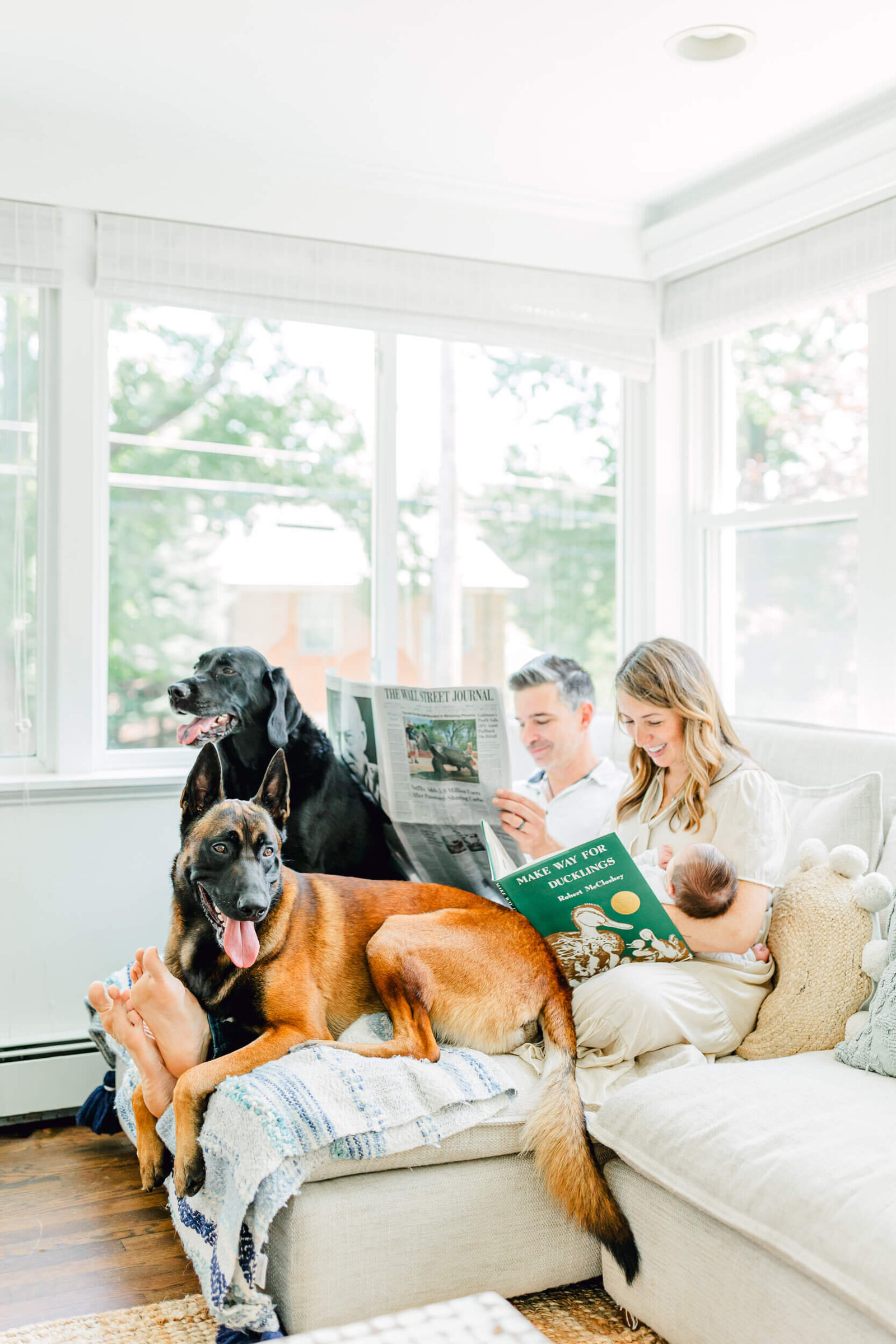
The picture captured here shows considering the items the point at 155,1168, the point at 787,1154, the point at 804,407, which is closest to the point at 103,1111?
the point at 155,1168

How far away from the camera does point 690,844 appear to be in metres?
2.12

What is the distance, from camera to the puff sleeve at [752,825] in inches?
80.3

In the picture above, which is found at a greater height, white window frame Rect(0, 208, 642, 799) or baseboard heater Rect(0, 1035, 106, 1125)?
white window frame Rect(0, 208, 642, 799)

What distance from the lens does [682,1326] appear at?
169 cm

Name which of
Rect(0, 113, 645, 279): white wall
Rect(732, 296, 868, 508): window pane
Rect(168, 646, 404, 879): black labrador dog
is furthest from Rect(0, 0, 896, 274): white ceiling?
Rect(168, 646, 404, 879): black labrador dog

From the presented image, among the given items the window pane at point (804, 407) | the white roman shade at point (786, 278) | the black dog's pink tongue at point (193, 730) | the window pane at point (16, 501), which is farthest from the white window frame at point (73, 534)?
the window pane at point (804, 407)

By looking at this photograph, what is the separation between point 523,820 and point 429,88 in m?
1.68

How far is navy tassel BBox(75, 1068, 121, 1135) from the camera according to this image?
253 centimetres

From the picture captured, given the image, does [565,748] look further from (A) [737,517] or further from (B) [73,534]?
(B) [73,534]

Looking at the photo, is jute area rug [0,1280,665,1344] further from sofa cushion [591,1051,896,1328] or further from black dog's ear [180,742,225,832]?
black dog's ear [180,742,225,832]

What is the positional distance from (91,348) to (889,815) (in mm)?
2206

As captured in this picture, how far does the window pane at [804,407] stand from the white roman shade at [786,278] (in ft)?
0.37

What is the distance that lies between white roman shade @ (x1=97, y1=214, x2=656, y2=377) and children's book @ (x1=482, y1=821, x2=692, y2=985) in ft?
5.36

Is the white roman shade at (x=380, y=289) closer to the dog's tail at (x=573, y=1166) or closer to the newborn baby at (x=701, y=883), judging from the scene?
the newborn baby at (x=701, y=883)
